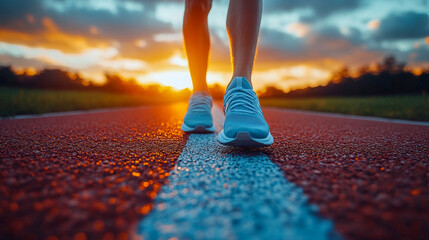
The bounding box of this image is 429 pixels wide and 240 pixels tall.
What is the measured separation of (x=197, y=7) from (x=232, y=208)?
1.98 meters

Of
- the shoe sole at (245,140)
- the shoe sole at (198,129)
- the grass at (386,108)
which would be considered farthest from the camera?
the grass at (386,108)

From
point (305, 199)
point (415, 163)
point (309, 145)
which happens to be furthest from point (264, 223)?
point (309, 145)

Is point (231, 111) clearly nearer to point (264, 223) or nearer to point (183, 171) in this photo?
point (183, 171)

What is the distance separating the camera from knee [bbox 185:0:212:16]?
2121mm

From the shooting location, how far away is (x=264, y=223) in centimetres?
59

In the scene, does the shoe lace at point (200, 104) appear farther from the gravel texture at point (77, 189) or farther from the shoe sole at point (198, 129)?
the gravel texture at point (77, 189)

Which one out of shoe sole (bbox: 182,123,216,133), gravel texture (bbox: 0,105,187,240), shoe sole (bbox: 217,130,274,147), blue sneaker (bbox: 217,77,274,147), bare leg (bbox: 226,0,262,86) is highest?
bare leg (bbox: 226,0,262,86)

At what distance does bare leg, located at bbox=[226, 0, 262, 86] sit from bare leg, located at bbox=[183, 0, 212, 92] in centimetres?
68

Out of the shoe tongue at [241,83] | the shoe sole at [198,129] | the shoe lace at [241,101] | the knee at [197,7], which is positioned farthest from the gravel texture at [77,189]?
the knee at [197,7]

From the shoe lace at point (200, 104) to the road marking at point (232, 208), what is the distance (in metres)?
1.17

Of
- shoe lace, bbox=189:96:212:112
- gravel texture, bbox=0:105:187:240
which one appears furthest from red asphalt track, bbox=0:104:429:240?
shoe lace, bbox=189:96:212:112

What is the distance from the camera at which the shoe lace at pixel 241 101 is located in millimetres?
1507

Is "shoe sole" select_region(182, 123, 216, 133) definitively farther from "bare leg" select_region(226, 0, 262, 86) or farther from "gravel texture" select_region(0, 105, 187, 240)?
"gravel texture" select_region(0, 105, 187, 240)

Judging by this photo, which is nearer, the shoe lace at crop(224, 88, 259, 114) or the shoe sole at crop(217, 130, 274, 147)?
the shoe sole at crop(217, 130, 274, 147)
